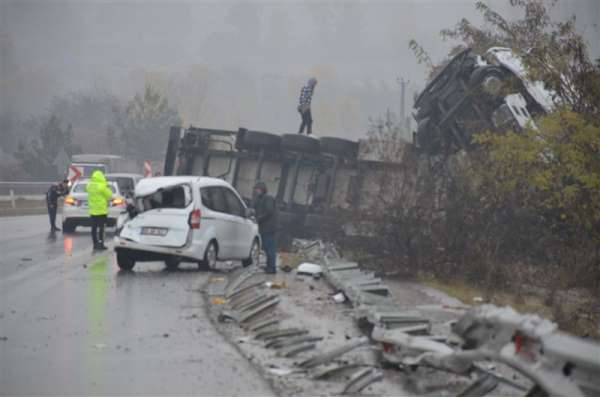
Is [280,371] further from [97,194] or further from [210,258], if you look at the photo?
[97,194]

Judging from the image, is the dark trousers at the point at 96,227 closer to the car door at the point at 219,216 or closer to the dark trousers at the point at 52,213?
the car door at the point at 219,216

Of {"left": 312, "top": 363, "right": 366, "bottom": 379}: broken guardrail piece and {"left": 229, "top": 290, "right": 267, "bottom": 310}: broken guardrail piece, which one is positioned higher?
{"left": 312, "top": 363, "right": 366, "bottom": 379}: broken guardrail piece

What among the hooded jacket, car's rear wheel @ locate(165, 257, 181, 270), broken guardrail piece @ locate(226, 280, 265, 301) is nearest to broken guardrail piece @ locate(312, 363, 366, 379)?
broken guardrail piece @ locate(226, 280, 265, 301)

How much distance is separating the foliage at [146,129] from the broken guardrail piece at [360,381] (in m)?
64.9

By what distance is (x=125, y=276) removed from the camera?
56.7 feet

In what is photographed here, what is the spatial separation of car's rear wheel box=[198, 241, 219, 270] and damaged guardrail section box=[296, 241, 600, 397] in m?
7.36

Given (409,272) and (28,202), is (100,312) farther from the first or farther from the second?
(28,202)

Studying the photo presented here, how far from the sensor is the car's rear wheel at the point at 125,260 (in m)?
18.0

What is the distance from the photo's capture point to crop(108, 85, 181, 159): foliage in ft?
239

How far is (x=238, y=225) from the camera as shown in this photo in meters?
19.4

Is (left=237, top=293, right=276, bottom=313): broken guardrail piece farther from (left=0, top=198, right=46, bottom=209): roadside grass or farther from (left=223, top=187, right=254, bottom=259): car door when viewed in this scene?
(left=0, top=198, right=46, bottom=209): roadside grass

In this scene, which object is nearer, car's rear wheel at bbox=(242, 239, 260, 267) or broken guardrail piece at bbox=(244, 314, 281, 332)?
broken guardrail piece at bbox=(244, 314, 281, 332)

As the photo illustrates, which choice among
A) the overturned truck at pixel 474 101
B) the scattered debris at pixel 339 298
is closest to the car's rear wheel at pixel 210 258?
the scattered debris at pixel 339 298

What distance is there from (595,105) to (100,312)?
8153 millimetres
